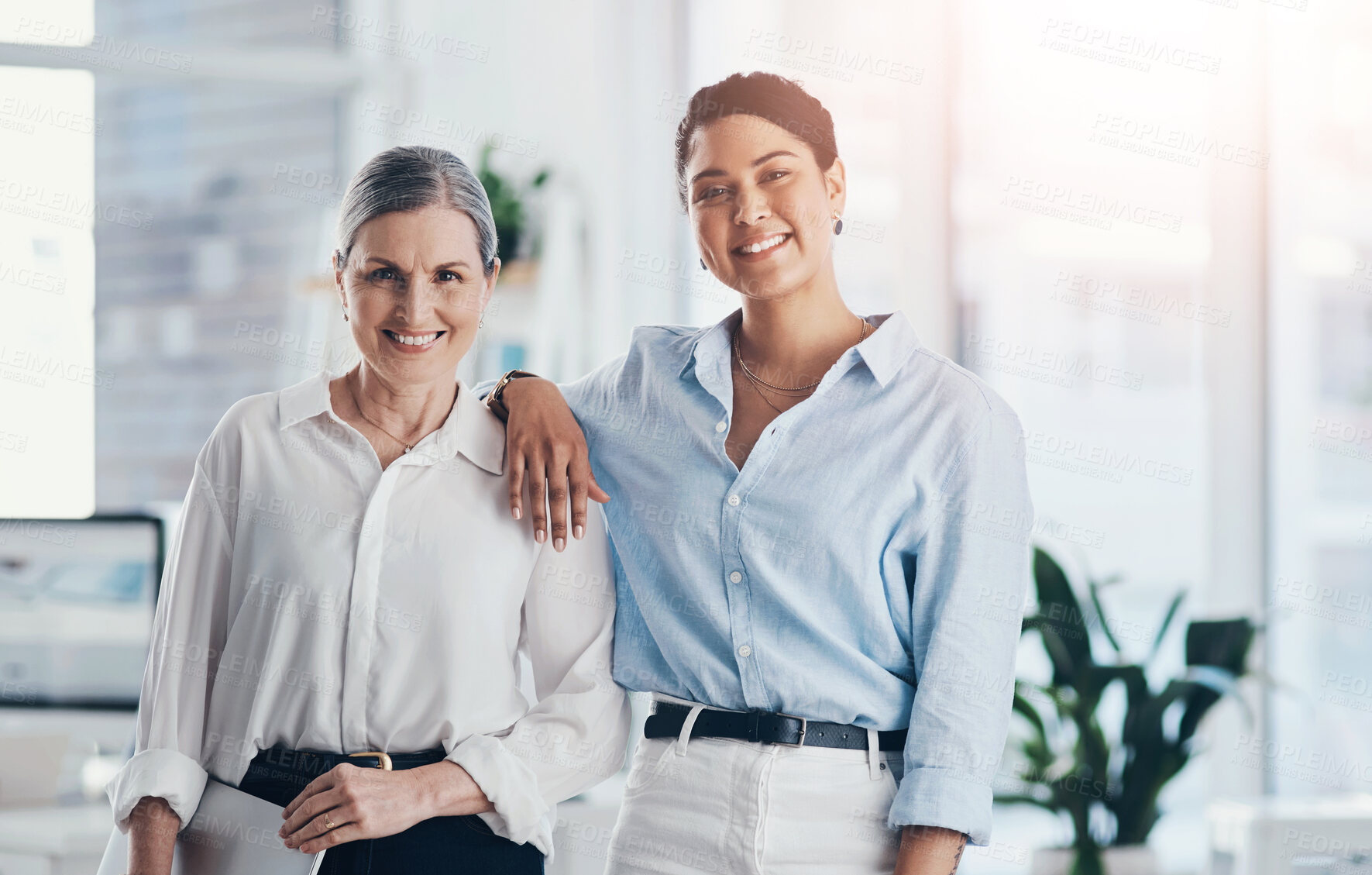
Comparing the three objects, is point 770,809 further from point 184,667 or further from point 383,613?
point 184,667

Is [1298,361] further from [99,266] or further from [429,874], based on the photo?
[99,266]

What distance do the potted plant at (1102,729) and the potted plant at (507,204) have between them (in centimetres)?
167

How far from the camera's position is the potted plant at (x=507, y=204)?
121 inches

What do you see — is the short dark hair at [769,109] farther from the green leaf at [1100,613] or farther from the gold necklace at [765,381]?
the green leaf at [1100,613]

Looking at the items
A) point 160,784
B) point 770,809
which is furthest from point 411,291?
point 770,809

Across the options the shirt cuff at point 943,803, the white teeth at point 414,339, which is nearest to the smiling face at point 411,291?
the white teeth at point 414,339

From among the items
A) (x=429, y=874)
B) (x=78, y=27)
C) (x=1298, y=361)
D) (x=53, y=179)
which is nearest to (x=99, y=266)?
(x=53, y=179)

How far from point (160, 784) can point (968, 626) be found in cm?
88

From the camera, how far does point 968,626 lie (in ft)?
4.01

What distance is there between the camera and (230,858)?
1187 mm

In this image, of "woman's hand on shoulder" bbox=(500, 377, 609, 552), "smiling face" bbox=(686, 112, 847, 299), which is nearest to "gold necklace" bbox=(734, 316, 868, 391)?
"smiling face" bbox=(686, 112, 847, 299)

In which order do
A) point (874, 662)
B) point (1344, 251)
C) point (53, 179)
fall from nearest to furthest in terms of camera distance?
point (874, 662) → point (1344, 251) → point (53, 179)

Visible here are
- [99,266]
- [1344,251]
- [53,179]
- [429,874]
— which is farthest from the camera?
[99,266]

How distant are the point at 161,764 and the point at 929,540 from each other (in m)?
0.87
